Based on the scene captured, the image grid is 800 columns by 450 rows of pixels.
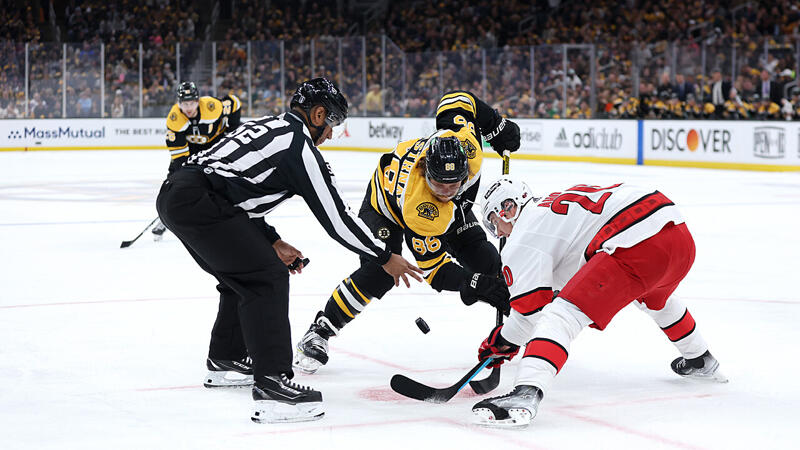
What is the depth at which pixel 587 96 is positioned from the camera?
1848cm

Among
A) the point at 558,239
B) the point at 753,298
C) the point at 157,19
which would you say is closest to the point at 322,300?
the point at 753,298

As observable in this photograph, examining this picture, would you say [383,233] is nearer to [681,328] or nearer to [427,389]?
[427,389]

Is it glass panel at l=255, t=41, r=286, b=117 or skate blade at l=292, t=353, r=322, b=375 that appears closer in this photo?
skate blade at l=292, t=353, r=322, b=375

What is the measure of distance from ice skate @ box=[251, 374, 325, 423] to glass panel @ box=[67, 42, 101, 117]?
19.7 meters

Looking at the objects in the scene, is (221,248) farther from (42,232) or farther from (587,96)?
(587,96)

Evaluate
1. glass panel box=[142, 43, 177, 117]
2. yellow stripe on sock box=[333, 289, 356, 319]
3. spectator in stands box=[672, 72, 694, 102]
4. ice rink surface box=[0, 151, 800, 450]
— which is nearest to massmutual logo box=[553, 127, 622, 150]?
spectator in stands box=[672, 72, 694, 102]

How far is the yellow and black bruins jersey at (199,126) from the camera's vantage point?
29.9 feet

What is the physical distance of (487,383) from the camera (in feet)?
12.9

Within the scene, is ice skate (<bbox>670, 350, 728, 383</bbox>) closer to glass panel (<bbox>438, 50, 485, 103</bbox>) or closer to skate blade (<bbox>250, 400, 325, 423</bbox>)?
skate blade (<bbox>250, 400, 325, 423</bbox>)

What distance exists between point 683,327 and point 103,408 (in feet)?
6.82

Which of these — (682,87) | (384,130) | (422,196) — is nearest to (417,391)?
(422,196)

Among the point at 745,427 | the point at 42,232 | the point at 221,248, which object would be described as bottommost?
the point at 42,232

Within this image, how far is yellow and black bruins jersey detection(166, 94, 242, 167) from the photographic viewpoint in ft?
29.9

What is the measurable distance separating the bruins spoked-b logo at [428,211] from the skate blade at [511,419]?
3.32ft
